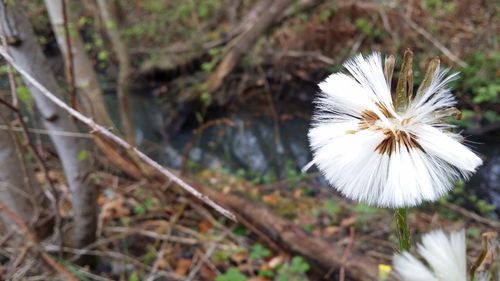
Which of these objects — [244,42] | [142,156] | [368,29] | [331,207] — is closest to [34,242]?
[142,156]

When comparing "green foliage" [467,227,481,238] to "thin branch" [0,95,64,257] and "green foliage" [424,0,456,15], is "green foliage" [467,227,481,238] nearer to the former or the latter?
"thin branch" [0,95,64,257]

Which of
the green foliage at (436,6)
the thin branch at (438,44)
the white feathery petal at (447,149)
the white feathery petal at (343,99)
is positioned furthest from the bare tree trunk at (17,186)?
the green foliage at (436,6)

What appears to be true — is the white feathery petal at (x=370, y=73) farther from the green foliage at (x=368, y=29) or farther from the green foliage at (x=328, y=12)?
the green foliage at (x=328, y=12)

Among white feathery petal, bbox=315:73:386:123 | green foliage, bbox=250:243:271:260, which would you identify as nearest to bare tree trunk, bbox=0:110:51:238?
green foliage, bbox=250:243:271:260

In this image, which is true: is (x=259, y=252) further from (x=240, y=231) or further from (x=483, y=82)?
(x=483, y=82)

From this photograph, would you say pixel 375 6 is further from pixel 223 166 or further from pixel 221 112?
pixel 223 166
